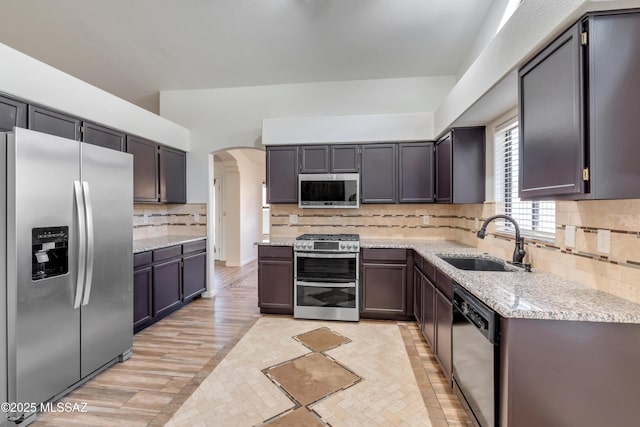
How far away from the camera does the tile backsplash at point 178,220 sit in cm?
422

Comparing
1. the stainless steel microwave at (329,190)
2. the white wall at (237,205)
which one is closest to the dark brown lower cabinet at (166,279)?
the stainless steel microwave at (329,190)

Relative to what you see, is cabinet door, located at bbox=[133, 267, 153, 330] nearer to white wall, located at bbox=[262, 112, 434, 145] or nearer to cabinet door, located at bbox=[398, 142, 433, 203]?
white wall, located at bbox=[262, 112, 434, 145]

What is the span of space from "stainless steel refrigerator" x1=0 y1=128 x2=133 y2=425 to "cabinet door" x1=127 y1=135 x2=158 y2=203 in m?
1.00

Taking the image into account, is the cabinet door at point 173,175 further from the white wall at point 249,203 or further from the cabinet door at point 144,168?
the white wall at point 249,203

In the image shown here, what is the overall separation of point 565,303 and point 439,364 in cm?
132

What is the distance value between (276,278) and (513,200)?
2.61 m

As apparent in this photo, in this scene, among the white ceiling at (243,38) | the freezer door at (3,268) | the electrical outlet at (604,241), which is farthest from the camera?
the white ceiling at (243,38)

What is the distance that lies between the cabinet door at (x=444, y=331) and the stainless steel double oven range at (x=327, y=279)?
43.7 inches

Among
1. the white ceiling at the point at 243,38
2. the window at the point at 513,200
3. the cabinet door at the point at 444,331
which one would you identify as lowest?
the cabinet door at the point at 444,331

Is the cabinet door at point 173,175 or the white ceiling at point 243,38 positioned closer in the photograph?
the white ceiling at point 243,38

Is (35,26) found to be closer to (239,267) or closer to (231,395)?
(231,395)

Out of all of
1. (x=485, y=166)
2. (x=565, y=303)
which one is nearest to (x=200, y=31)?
(x=485, y=166)

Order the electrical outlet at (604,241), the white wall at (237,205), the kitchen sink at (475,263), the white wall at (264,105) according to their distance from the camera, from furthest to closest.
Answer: the white wall at (237,205) < the white wall at (264,105) < the kitchen sink at (475,263) < the electrical outlet at (604,241)

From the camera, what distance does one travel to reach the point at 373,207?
398 cm
